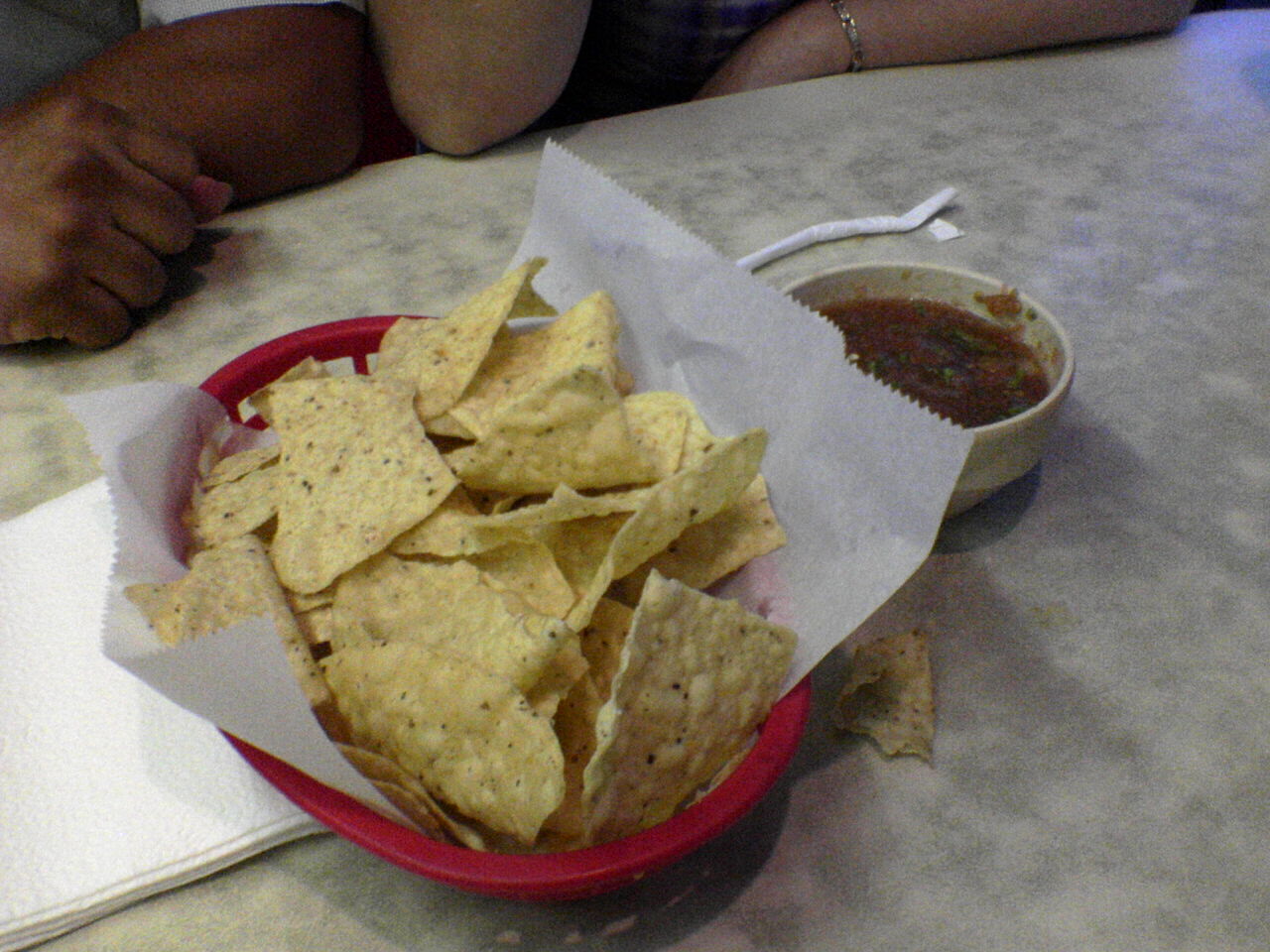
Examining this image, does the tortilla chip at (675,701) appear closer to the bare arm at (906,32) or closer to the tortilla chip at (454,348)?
the tortilla chip at (454,348)

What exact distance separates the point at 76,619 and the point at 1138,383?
1.07 meters

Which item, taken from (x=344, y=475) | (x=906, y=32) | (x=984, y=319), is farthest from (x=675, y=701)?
(x=906, y=32)

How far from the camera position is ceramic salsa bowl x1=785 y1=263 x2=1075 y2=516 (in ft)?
2.31

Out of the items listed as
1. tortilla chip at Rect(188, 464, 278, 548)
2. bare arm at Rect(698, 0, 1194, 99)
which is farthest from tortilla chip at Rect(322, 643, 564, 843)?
bare arm at Rect(698, 0, 1194, 99)

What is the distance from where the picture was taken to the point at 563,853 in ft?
1.63

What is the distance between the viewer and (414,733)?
565 mm

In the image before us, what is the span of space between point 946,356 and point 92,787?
0.74m

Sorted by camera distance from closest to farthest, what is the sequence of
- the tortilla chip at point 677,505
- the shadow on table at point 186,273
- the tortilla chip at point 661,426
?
1. the tortilla chip at point 677,505
2. the tortilla chip at point 661,426
3. the shadow on table at point 186,273

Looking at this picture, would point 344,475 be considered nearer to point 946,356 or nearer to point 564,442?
point 564,442

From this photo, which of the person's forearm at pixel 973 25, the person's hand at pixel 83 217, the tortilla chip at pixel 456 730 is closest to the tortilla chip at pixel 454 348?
the tortilla chip at pixel 456 730

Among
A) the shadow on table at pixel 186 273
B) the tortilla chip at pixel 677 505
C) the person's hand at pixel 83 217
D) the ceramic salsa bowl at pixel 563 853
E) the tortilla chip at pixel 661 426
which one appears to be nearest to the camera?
the ceramic salsa bowl at pixel 563 853

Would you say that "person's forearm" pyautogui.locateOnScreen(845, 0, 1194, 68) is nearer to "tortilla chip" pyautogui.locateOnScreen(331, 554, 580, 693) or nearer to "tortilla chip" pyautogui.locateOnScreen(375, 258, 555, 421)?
"tortilla chip" pyautogui.locateOnScreen(375, 258, 555, 421)

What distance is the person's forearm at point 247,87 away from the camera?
130 cm

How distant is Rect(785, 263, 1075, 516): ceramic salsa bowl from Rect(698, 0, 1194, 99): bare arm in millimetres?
1114
